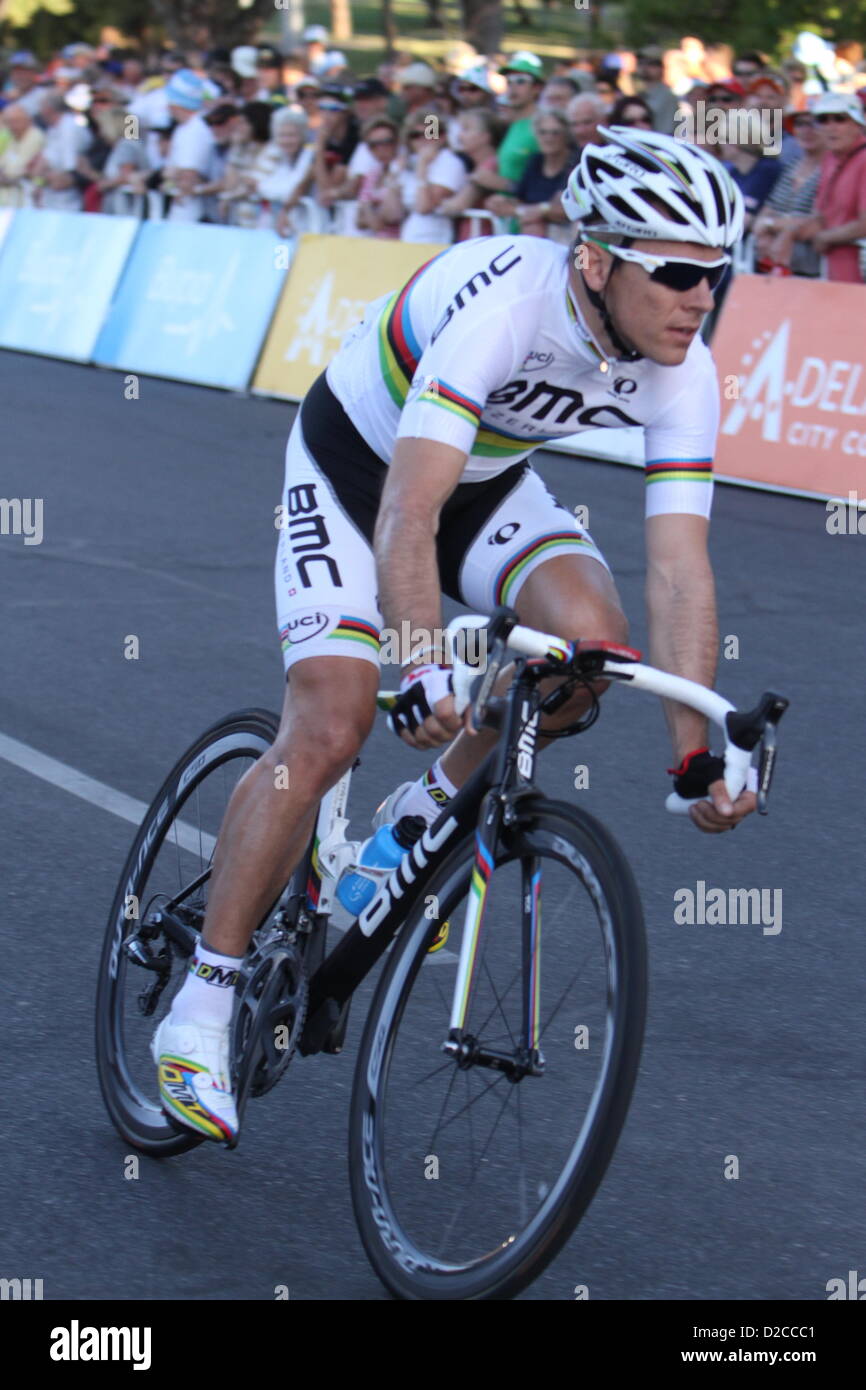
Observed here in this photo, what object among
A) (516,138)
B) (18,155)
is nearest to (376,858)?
(516,138)

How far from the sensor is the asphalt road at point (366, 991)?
3.60 meters

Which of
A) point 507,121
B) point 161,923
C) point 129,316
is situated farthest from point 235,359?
point 161,923

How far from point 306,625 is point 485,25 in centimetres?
4088

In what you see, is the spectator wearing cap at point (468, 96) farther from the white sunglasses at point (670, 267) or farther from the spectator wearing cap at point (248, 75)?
the white sunglasses at point (670, 267)

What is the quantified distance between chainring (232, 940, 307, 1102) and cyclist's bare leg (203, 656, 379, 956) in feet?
0.31

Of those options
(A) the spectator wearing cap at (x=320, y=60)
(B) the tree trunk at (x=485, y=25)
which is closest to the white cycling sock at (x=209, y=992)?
(A) the spectator wearing cap at (x=320, y=60)

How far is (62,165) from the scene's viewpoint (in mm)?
20938

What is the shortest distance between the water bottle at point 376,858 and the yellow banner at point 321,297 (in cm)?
1069

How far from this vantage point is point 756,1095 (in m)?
4.30

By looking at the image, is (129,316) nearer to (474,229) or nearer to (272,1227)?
(474,229)

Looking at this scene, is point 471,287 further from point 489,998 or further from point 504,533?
point 489,998

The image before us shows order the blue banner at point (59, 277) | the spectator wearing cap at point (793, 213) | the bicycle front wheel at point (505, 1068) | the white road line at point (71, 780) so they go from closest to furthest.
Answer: the bicycle front wheel at point (505, 1068), the white road line at point (71, 780), the spectator wearing cap at point (793, 213), the blue banner at point (59, 277)

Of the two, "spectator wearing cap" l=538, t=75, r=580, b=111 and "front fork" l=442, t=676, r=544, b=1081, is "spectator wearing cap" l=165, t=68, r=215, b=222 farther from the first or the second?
"front fork" l=442, t=676, r=544, b=1081

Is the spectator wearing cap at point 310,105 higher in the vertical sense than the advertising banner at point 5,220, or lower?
higher
